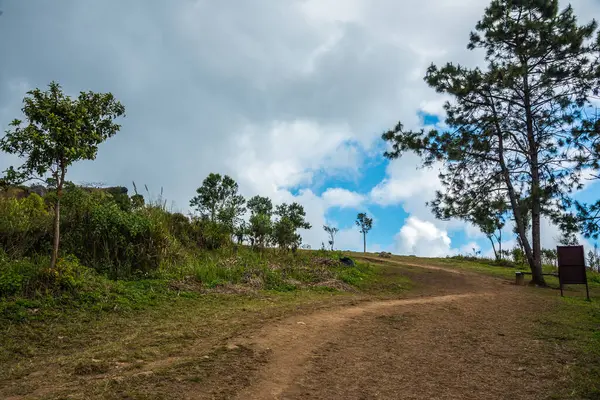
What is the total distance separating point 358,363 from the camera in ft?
15.4

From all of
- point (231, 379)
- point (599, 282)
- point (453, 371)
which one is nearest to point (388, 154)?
point (599, 282)

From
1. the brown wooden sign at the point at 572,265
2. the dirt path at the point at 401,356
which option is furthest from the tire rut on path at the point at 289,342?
the brown wooden sign at the point at 572,265

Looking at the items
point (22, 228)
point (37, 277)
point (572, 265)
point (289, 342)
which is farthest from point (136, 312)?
point (572, 265)

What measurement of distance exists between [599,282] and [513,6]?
41.4ft

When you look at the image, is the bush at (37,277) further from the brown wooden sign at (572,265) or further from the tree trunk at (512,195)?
the tree trunk at (512,195)

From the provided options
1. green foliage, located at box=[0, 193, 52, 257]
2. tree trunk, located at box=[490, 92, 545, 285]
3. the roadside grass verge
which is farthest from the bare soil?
tree trunk, located at box=[490, 92, 545, 285]

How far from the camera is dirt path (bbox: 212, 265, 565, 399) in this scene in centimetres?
389

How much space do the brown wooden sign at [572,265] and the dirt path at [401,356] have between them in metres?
4.68

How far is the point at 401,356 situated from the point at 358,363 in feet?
2.34

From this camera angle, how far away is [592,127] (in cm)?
1274

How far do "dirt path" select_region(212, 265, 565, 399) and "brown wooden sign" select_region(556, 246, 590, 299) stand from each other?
468 cm

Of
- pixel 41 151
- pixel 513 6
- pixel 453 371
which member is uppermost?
pixel 513 6

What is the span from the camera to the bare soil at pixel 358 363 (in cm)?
376

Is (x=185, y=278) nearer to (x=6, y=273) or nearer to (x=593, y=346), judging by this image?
(x=6, y=273)
